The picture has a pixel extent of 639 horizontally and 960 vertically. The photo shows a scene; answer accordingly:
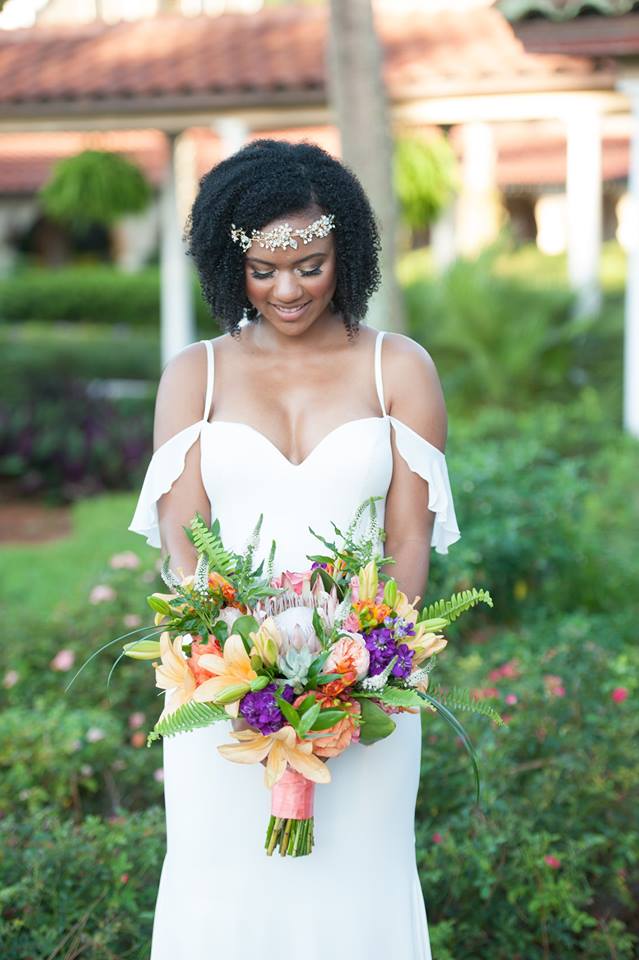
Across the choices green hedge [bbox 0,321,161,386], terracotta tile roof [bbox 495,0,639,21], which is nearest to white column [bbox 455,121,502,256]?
terracotta tile roof [bbox 495,0,639,21]

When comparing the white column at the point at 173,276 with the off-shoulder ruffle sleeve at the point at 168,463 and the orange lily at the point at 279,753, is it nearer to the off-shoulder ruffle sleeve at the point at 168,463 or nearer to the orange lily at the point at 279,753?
the off-shoulder ruffle sleeve at the point at 168,463

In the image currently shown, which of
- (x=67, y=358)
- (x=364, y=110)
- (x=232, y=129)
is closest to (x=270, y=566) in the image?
(x=364, y=110)

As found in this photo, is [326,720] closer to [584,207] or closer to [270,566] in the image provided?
[270,566]

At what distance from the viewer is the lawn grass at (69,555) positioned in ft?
25.2

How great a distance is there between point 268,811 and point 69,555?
6558 mm

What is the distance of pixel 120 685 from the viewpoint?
4891mm

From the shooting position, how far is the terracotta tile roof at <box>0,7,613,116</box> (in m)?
10.2

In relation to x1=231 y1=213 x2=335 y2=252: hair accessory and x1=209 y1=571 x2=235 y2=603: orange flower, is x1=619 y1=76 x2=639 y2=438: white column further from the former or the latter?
x1=209 y1=571 x2=235 y2=603: orange flower

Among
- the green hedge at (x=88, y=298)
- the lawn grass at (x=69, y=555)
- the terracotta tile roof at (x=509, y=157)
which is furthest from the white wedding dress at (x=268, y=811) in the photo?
the green hedge at (x=88, y=298)

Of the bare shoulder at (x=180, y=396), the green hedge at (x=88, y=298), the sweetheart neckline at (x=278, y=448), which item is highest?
the bare shoulder at (x=180, y=396)

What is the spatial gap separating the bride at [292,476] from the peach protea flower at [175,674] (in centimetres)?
27

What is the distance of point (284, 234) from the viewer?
2688 millimetres

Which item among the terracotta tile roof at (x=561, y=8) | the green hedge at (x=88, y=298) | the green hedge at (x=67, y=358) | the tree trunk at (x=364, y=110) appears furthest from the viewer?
the green hedge at (x=88, y=298)

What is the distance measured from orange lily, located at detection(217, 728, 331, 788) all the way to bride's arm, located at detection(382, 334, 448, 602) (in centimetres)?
52
